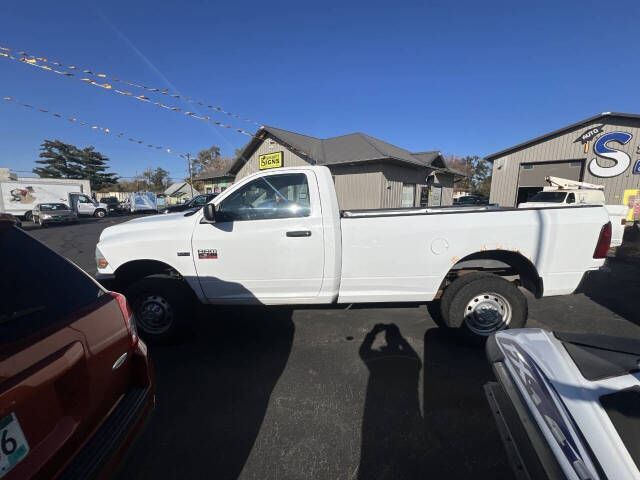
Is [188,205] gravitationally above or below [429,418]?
above

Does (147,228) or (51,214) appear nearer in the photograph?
(147,228)

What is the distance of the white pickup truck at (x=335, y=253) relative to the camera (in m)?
2.93

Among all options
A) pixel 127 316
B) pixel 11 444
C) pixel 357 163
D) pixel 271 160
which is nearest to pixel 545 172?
pixel 357 163

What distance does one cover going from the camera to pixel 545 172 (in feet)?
55.8

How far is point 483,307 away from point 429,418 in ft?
4.83

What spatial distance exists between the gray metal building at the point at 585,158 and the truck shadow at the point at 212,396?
19.8 m

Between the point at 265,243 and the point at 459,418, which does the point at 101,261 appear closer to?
the point at 265,243

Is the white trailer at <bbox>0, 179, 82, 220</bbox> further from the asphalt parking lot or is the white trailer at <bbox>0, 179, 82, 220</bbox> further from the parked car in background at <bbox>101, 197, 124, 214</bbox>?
the asphalt parking lot

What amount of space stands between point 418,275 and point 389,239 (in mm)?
524

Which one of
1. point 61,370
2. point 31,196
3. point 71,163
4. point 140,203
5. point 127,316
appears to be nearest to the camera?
point 61,370

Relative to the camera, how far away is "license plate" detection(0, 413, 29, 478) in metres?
0.95

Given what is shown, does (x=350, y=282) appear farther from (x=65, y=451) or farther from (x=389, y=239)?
(x=65, y=451)

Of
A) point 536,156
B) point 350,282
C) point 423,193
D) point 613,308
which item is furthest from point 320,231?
point 536,156

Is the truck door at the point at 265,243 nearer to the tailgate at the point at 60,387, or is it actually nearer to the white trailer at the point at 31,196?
the tailgate at the point at 60,387
